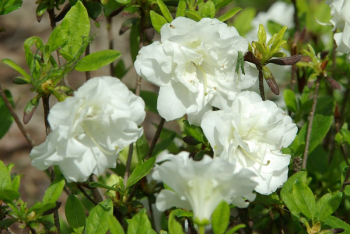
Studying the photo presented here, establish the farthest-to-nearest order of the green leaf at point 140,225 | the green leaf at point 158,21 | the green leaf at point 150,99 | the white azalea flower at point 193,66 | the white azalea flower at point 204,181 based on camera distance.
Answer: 1. the green leaf at point 150,99
2. the green leaf at point 158,21
3. the white azalea flower at point 193,66
4. the green leaf at point 140,225
5. the white azalea flower at point 204,181

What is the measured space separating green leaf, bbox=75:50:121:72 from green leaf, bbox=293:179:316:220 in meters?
0.64

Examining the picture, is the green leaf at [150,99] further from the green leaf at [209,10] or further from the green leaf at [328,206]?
the green leaf at [328,206]

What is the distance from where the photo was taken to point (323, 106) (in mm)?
1940

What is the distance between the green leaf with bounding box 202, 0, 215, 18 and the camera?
4.81 feet

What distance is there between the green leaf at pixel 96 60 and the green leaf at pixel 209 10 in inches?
11.5

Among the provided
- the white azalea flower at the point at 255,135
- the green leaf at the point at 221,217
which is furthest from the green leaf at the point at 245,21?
the green leaf at the point at 221,217

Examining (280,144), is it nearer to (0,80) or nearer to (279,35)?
(279,35)

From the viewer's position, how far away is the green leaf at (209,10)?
4.81 ft

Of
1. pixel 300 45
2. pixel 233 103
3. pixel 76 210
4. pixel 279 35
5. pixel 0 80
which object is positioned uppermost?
pixel 279 35

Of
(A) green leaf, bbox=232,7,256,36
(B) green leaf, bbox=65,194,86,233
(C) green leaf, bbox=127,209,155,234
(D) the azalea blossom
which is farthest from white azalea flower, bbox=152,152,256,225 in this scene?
(A) green leaf, bbox=232,7,256,36

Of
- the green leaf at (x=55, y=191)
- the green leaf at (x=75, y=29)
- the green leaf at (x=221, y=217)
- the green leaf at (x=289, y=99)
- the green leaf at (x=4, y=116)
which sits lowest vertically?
the green leaf at (x=4, y=116)

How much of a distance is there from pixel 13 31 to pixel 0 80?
0.67 metres

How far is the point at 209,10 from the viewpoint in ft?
4.83

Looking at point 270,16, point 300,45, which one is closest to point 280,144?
point 300,45
